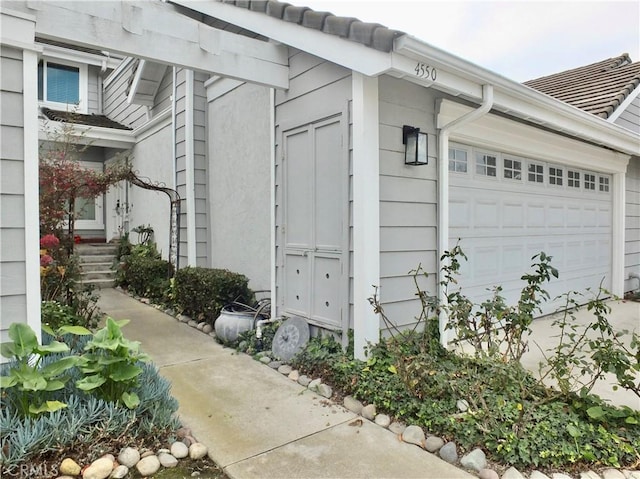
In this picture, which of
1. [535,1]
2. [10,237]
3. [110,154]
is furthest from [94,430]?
[110,154]

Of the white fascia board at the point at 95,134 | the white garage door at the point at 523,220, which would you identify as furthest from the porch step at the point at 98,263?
the white garage door at the point at 523,220

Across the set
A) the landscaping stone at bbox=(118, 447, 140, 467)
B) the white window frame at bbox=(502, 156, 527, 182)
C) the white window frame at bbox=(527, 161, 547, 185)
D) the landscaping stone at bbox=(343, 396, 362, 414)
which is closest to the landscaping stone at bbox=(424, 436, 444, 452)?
the landscaping stone at bbox=(343, 396, 362, 414)

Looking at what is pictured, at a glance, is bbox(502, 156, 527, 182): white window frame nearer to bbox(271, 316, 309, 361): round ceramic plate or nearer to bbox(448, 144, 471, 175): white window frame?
bbox(448, 144, 471, 175): white window frame

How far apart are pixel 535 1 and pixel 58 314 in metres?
6.69

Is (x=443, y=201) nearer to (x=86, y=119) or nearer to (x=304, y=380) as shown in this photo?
(x=304, y=380)

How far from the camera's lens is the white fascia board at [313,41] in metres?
3.22

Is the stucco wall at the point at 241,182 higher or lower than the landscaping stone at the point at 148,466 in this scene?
higher

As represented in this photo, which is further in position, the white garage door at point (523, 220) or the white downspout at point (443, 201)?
the white garage door at point (523, 220)

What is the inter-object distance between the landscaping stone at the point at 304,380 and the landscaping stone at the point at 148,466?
4.90ft

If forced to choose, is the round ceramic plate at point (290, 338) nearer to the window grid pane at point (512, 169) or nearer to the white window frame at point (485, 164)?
the white window frame at point (485, 164)

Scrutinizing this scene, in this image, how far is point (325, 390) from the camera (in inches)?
134

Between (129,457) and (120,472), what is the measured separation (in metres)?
0.09

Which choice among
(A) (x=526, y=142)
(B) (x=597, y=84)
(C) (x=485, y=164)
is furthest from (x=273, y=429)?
(B) (x=597, y=84)

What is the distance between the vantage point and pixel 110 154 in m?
10.3
